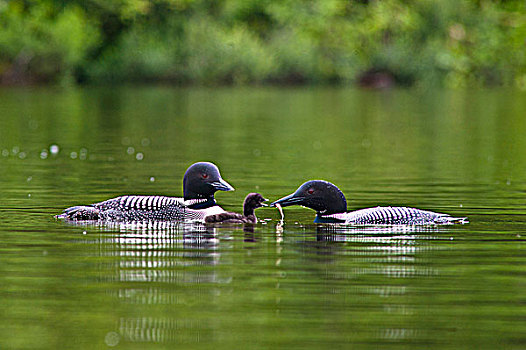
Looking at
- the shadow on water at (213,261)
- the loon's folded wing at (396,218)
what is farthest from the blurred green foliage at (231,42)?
the shadow on water at (213,261)

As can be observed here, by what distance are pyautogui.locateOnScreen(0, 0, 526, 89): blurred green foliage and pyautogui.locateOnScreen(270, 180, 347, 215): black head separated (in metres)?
49.8

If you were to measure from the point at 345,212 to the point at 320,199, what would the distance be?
0.30 meters

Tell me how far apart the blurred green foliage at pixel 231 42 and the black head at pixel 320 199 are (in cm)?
4979

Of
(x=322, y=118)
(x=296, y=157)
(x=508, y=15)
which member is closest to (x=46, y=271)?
(x=296, y=157)

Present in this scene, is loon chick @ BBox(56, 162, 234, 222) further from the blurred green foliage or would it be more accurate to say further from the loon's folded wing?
the blurred green foliage

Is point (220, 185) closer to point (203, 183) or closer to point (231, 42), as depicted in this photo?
point (203, 183)

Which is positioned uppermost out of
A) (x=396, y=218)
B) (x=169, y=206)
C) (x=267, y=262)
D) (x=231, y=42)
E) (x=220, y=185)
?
(x=231, y=42)

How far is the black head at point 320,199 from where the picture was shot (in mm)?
12047

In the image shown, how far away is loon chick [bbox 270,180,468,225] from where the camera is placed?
11.8m

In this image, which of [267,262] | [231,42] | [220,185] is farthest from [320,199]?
[231,42]

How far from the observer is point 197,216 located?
1206 cm

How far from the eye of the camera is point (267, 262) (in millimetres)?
9438

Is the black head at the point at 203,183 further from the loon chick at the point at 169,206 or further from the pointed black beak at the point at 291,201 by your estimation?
the pointed black beak at the point at 291,201

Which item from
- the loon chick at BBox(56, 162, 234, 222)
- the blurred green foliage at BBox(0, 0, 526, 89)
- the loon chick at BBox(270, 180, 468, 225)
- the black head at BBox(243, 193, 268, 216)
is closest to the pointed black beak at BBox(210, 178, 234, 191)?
the loon chick at BBox(56, 162, 234, 222)
